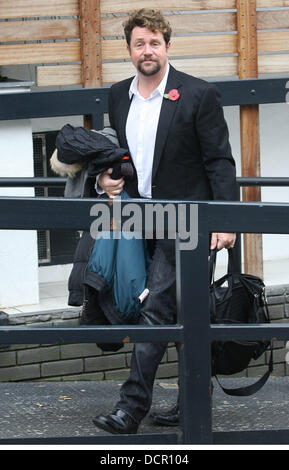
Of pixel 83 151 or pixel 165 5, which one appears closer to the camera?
pixel 83 151

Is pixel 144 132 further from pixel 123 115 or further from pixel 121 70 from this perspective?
pixel 121 70

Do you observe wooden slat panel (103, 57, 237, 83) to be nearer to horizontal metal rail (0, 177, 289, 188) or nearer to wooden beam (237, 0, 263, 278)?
wooden beam (237, 0, 263, 278)

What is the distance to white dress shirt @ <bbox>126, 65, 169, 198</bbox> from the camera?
423 cm

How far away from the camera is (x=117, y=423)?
4.00m

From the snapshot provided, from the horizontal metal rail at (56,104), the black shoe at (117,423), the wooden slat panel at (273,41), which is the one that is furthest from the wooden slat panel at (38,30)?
the black shoe at (117,423)

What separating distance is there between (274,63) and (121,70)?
1149 mm

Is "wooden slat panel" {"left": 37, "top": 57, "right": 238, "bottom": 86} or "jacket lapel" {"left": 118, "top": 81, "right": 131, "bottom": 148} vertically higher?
"wooden slat panel" {"left": 37, "top": 57, "right": 238, "bottom": 86}

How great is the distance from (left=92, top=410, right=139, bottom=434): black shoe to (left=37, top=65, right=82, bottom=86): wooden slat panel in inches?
154

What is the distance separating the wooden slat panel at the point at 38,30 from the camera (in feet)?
24.1

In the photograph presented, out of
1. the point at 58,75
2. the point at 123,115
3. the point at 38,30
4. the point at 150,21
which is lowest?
the point at 123,115

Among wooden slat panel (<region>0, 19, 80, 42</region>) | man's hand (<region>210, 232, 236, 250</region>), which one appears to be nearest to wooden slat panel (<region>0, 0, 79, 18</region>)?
wooden slat panel (<region>0, 19, 80, 42</region>)

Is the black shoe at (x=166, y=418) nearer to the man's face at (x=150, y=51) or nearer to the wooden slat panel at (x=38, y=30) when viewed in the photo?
the man's face at (x=150, y=51)

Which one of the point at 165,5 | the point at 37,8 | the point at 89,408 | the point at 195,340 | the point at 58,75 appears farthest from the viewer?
the point at 165,5

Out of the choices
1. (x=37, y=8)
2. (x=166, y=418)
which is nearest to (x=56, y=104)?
(x=37, y=8)
